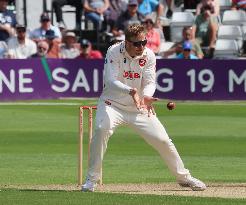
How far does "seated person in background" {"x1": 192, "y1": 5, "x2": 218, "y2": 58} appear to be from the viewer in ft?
83.9

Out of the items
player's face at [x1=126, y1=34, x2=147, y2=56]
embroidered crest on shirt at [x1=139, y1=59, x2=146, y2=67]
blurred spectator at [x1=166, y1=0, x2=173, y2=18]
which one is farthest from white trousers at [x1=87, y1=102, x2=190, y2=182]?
blurred spectator at [x1=166, y1=0, x2=173, y2=18]

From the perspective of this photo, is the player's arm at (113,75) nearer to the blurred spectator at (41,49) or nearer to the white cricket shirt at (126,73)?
the white cricket shirt at (126,73)

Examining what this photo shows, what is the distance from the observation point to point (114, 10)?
2756 centimetres

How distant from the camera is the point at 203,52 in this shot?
1016 inches

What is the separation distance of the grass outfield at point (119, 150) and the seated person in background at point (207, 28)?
3629 mm

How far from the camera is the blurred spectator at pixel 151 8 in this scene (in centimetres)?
2723

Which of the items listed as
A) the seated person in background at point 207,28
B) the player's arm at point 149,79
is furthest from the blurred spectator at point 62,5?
the player's arm at point 149,79

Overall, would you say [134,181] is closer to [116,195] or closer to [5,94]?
[116,195]

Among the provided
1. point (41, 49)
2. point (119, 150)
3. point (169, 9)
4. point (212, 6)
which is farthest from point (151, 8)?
point (119, 150)

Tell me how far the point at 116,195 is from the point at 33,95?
13858 mm

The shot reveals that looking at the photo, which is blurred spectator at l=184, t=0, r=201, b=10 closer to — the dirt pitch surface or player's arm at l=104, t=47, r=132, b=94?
the dirt pitch surface

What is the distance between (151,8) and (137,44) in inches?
678

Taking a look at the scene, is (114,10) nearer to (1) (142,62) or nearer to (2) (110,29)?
(2) (110,29)

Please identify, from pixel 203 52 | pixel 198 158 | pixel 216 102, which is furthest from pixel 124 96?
pixel 203 52
